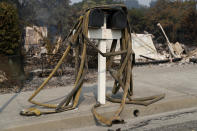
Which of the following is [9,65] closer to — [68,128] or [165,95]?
[68,128]

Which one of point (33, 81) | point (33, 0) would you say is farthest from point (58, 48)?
point (33, 0)

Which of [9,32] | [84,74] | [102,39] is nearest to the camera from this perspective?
[84,74]

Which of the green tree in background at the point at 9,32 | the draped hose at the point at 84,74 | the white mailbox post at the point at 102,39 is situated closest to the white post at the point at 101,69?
the white mailbox post at the point at 102,39

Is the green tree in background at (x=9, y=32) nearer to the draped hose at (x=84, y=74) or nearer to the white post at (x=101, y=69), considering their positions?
the draped hose at (x=84, y=74)

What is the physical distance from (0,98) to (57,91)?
1.33 meters

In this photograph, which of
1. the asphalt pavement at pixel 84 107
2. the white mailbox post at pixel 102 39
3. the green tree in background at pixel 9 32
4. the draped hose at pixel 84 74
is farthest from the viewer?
the green tree in background at pixel 9 32

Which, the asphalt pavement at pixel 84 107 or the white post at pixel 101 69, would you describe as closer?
the asphalt pavement at pixel 84 107

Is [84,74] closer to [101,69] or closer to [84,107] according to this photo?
[101,69]

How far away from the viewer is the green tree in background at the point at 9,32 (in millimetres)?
7080

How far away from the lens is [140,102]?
15.5 feet

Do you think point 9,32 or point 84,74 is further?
point 9,32

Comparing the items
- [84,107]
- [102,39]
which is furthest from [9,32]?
[84,107]

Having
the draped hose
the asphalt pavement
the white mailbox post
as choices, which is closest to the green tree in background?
the asphalt pavement

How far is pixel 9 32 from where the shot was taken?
7.28 metres
